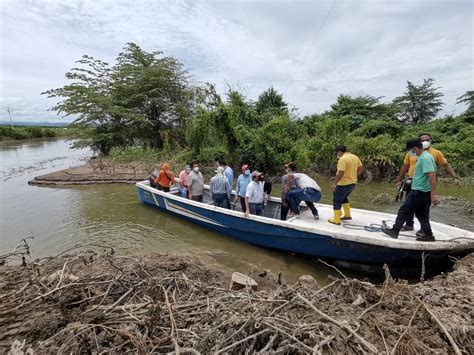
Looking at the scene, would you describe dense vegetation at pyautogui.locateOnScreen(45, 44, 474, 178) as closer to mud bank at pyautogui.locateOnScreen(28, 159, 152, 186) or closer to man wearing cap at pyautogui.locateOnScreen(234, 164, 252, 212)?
mud bank at pyautogui.locateOnScreen(28, 159, 152, 186)

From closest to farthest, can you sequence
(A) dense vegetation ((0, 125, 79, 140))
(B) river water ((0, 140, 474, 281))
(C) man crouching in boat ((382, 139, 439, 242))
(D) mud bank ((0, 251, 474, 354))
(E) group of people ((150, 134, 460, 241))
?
(D) mud bank ((0, 251, 474, 354)), (C) man crouching in boat ((382, 139, 439, 242)), (E) group of people ((150, 134, 460, 241)), (B) river water ((0, 140, 474, 281)), (A) dense vegetation ((0, 125, 79, 140))

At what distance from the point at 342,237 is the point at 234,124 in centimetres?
959

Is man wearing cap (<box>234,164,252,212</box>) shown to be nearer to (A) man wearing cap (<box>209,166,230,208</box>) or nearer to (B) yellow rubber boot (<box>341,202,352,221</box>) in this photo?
(A) man wearing cap (<box>209,166,230,208</box>)

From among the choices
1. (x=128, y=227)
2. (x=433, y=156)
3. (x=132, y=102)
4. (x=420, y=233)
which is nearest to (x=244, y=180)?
(x=128, y=227)

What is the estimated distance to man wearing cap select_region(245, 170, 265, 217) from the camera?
6129 millimetres

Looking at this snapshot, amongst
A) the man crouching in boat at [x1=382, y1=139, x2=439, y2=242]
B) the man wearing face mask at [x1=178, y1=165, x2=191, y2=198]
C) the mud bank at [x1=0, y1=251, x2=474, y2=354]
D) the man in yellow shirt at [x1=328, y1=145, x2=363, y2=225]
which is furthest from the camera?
the man wearing face mask at [x1=178, y1=165, x2=191, y2=198]

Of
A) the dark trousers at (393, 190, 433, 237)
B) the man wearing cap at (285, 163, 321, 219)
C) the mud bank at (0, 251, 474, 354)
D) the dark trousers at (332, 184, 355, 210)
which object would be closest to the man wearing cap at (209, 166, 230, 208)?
the man wearing cap at (285, 163, 321, 219)

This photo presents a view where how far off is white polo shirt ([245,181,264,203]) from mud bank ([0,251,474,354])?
292 cm

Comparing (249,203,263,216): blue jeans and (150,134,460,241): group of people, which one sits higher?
(150,134,460,241): group of people

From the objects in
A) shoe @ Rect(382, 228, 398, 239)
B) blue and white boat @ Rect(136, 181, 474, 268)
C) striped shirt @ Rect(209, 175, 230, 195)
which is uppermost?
striped shirt @ Rect(209, 175, 230, 195)

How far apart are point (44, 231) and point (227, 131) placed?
863 cm

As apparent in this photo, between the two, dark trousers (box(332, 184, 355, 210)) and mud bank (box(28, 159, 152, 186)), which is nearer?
dark trousers (box(332, 184, 355, 210))

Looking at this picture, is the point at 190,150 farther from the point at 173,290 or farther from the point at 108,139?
the point at 173,290

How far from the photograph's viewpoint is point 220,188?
7.01 metres
